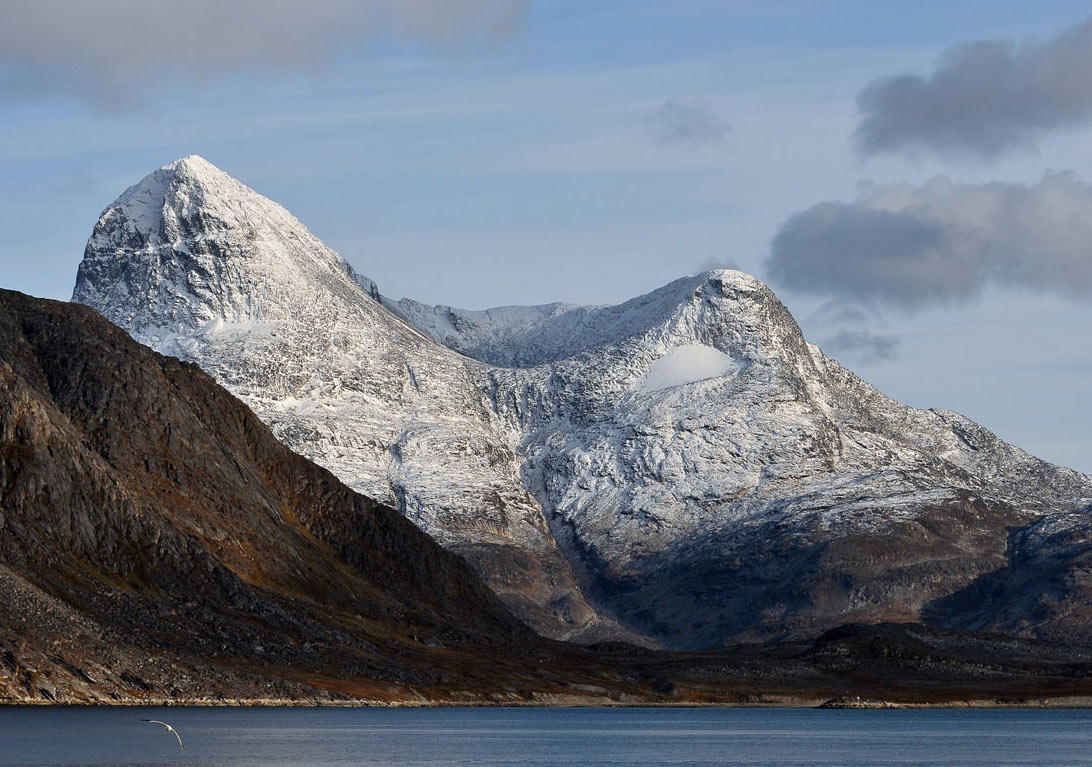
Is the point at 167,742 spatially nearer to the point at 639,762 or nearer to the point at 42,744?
the point at 42,744

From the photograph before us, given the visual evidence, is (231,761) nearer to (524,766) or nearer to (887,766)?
(524,766)

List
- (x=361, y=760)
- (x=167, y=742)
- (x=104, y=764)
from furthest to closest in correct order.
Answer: (x=167, y=742), (x=361, y=760), (x=104, y=764)

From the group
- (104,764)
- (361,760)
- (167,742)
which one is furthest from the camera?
(167,742)

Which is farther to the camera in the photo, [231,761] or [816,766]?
[816,766]

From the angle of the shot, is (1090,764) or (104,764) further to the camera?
(1090,764)

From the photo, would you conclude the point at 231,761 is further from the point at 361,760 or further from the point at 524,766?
the point at 524,766

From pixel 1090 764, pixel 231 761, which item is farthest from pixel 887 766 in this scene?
pixel 231 761

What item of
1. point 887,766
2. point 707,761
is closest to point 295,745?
point 707,761

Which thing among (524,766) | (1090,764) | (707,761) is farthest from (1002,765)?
(524,766)
